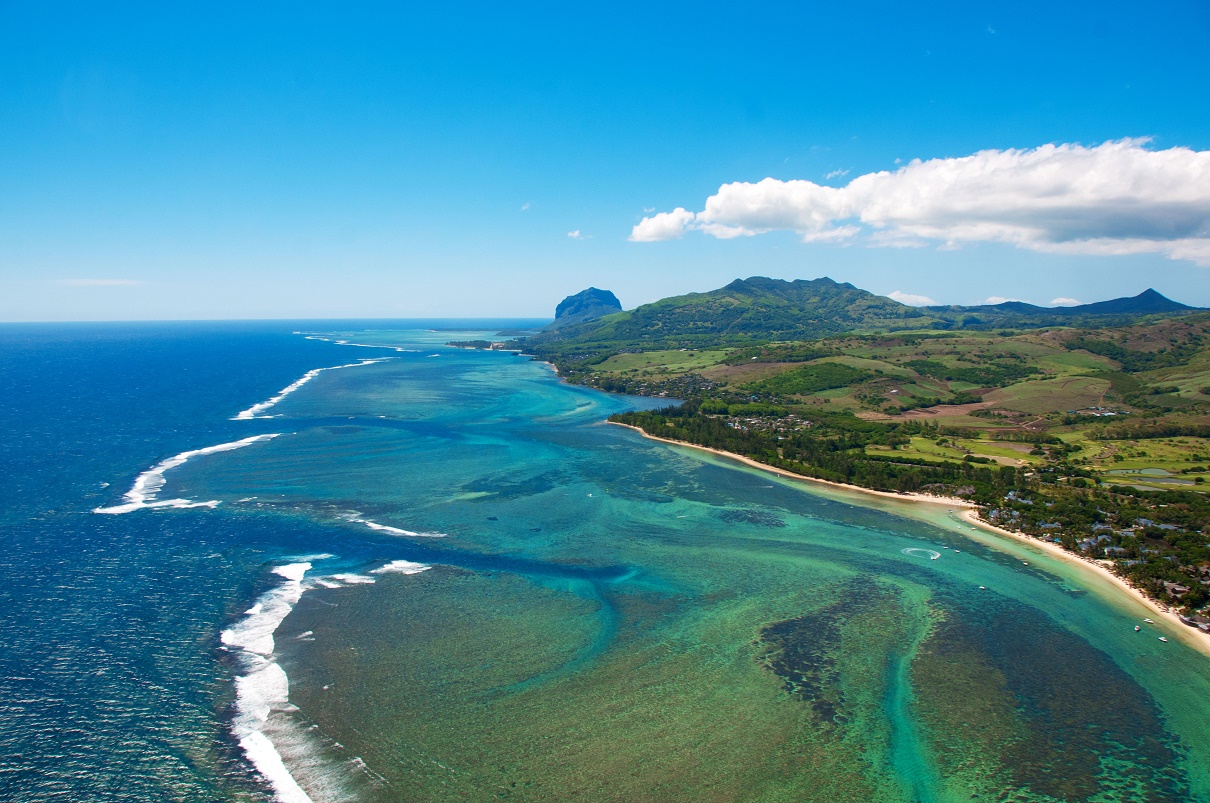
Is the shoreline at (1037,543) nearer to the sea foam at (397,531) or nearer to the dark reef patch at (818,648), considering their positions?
the dark reef patch at (818,648)

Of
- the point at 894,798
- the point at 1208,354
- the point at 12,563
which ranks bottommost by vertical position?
the point at 894,798

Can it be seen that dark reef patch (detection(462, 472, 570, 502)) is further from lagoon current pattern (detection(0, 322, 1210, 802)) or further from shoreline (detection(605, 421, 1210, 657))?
shoreline (detection(605, 421, 1210, 657))

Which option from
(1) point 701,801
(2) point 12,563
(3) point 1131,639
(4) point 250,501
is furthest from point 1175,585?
(2) point 12,563

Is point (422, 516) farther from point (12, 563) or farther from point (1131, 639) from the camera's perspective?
point (1131, 639)

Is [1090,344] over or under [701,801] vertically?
over

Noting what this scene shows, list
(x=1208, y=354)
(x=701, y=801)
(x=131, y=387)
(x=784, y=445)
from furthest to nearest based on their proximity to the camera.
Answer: (x=1208, y=354)
(x=131, y=387)
(x=784, y=445)
(x=701, y=801)

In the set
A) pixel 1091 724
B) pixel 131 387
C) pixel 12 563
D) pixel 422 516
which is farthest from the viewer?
pixel 131 387

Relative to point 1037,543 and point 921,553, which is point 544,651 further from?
point 1037,543
